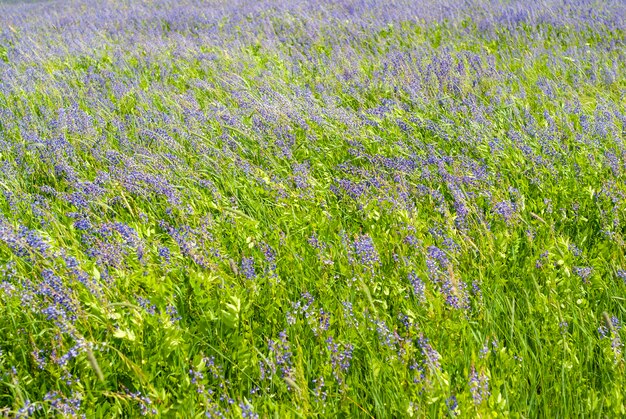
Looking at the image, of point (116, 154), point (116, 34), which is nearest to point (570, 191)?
point (116, 154)

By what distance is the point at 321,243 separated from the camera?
2656 millimetres

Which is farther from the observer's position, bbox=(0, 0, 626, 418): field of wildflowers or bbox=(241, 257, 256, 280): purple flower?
bbox=(241, 257, 256, 280): purple flower

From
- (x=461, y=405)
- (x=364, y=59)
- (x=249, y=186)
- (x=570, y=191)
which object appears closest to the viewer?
(x=461, y=405)

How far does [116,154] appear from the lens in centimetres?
366

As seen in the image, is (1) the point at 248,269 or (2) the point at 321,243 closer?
(1) the point at 248,269

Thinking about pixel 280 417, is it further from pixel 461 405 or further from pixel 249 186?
pixel 249 186

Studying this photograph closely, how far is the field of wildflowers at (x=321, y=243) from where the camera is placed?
1910 mm

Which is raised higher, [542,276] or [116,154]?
[116,154]

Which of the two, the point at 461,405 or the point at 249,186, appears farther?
the point at 249,186

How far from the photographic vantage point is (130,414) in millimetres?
1819

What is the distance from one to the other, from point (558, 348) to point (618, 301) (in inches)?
18.2

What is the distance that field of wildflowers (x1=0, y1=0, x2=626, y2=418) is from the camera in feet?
6.27

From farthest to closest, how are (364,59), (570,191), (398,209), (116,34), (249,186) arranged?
(116,34) → (364,59) → (249,186) → (570,191) → (398,209)

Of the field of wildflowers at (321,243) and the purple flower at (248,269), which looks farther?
the purple flower at (248,269)
